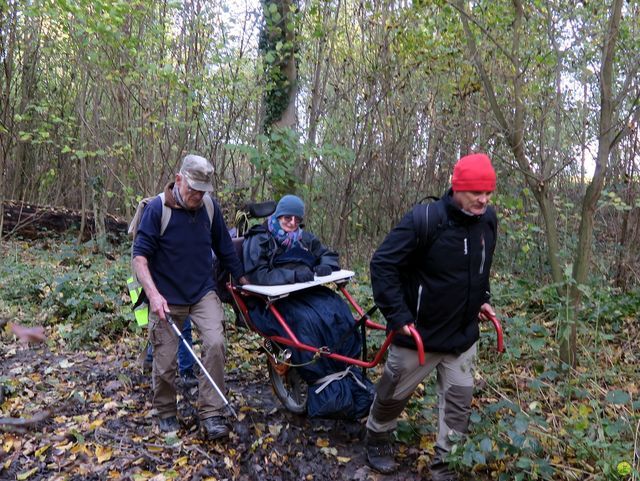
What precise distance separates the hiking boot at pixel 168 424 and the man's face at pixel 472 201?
9.10 feet

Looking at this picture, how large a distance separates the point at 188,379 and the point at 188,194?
191 cm

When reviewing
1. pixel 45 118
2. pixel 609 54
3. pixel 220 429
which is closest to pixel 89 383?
pixel 220 429

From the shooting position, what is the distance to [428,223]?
3701 mm

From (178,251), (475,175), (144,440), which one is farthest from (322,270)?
(144,440)

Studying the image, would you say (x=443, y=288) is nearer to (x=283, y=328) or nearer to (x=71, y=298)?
(x=283, y=328)

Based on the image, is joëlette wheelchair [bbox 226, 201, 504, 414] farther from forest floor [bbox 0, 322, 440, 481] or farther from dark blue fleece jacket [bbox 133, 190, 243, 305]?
dark blue fleece jacket [bbox 133, 190, 243, 305]

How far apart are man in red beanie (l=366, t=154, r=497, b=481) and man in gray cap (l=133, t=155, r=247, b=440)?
4.51ft

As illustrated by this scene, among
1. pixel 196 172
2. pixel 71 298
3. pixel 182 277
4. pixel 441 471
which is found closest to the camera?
pixel 441 471

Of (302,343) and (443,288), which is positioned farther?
(302,343)

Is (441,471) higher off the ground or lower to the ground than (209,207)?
lower

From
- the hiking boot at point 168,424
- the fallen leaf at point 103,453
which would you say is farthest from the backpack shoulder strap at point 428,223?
the fallen leaf at point 103,453

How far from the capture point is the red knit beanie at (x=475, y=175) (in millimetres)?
3592

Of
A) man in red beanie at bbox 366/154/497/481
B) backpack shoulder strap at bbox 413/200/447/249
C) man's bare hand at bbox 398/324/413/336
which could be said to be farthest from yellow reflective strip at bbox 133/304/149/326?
backpack shoulder strap at bbox 413/200/447/249

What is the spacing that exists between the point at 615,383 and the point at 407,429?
1931 mm
